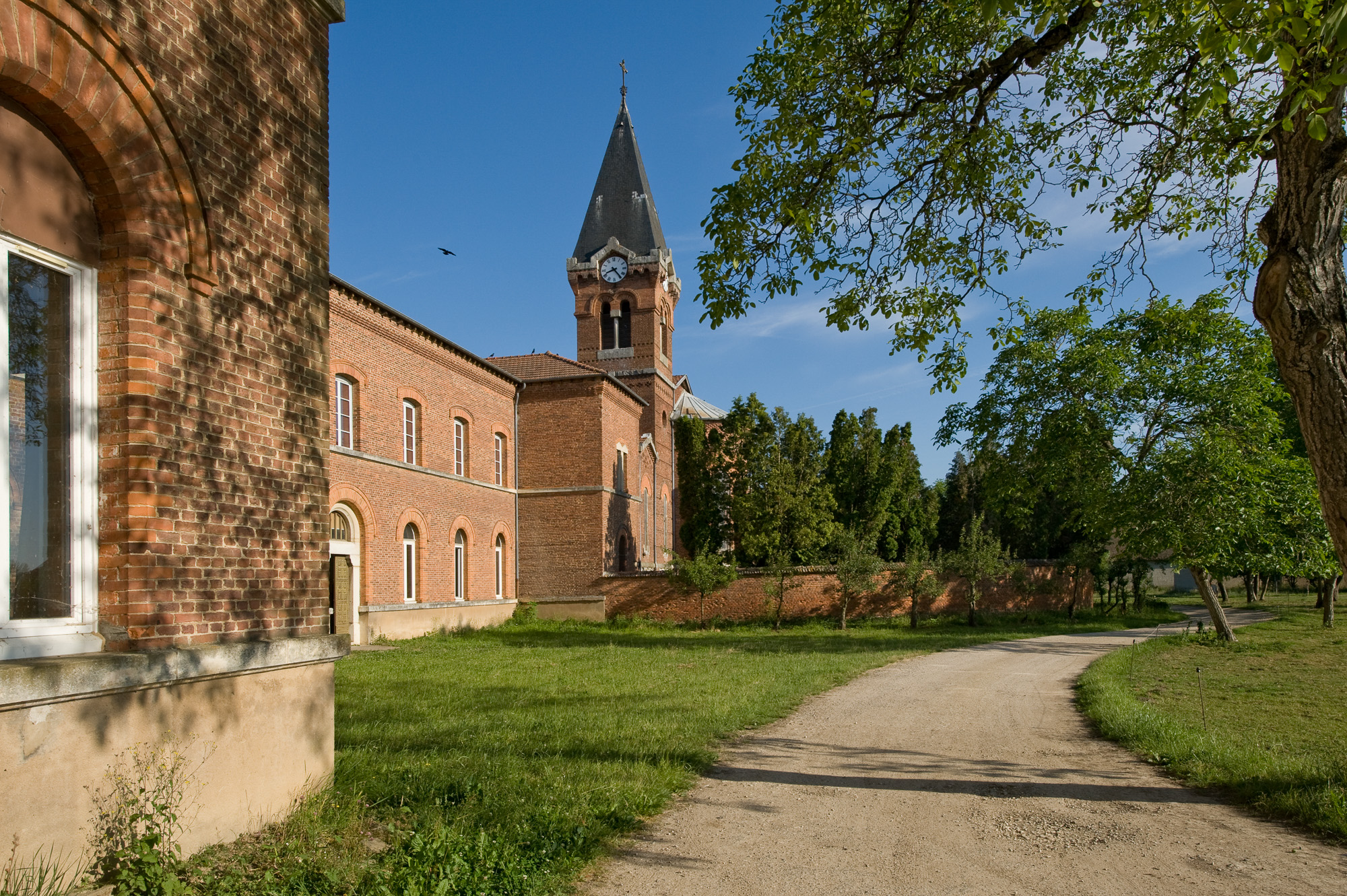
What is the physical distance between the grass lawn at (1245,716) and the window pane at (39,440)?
7.62 m

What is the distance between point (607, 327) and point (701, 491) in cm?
1292

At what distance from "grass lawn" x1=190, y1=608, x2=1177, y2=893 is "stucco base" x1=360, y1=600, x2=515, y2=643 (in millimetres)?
3013

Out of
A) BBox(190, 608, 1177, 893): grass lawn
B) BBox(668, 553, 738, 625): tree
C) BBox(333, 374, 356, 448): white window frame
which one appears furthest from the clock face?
BBox(190, 608, 1177, 893): grass lawn

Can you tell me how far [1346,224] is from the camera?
302 inches

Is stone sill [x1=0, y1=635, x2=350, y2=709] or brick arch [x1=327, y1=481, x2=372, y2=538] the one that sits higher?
brick arch [x1=327, y1=481, x2=372, y2=538]

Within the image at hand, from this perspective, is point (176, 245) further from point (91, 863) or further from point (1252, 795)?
point (1252, 795)

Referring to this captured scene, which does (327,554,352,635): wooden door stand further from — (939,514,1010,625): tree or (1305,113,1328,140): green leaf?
(1305,113,1328,140): green leaf

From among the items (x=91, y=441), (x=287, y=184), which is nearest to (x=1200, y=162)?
(x=287, y=184)

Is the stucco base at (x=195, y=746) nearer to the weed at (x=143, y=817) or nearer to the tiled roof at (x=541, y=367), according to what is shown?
the weed at (x=143, y=817)

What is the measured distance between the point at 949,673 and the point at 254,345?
44.3 feet

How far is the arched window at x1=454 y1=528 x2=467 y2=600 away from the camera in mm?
26703

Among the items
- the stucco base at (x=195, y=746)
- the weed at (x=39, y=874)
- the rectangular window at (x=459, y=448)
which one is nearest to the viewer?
the weed at (x=39, y=874)

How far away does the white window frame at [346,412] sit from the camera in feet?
69.7

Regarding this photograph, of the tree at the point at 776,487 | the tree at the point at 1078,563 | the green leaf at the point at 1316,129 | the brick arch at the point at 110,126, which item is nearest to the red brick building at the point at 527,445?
the tree at the point at 776,487
